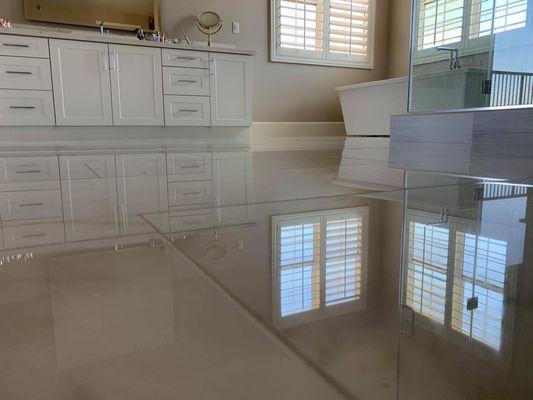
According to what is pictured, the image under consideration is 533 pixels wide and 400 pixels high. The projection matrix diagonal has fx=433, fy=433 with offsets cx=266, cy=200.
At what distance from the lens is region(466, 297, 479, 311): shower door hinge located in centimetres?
33

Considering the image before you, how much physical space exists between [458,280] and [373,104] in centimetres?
426

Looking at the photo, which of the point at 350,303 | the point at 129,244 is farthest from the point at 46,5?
the point at 350,303

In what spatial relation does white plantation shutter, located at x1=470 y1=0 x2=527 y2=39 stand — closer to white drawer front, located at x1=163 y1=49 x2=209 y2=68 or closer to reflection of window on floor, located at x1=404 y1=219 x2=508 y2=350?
reflection of window on floor, located at x1=404 y1=219 x2=508 y2=350

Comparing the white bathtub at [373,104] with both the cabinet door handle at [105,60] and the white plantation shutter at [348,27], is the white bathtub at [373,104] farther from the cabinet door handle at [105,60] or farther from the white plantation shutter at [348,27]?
the cabinet door handle at [105,60]

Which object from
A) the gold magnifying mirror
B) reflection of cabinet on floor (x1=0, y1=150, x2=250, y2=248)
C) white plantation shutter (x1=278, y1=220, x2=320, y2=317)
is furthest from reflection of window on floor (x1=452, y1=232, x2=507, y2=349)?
the gold magnifying mirror

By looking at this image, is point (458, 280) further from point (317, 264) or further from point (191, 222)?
point (191, 222)

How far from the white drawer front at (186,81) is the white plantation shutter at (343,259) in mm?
3460

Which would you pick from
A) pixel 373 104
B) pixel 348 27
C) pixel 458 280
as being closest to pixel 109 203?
pixel 458 280

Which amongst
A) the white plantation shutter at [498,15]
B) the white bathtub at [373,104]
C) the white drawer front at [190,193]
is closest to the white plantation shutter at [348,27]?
the white bathtub at [373,104]

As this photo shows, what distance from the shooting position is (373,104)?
4414 mm

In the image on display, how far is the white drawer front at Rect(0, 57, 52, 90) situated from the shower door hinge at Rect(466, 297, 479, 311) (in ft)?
12.3

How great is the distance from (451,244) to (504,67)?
2241 mm

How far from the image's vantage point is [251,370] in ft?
0.78

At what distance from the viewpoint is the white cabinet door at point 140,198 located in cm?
63
